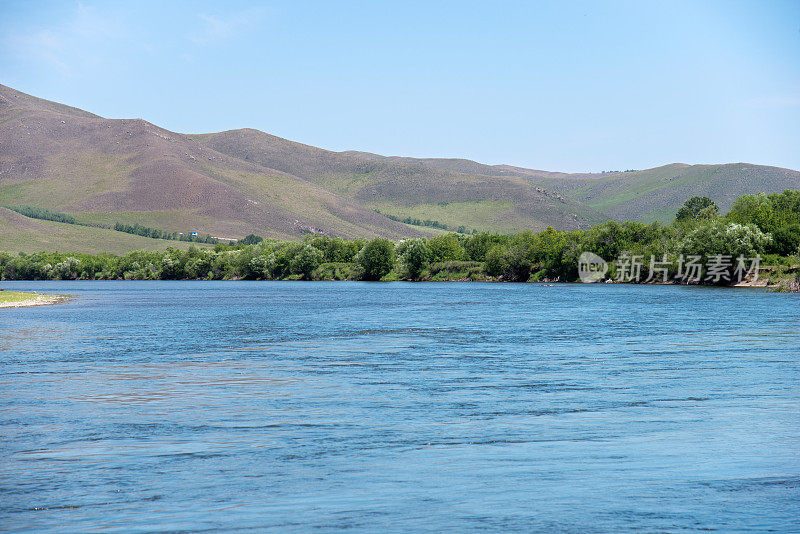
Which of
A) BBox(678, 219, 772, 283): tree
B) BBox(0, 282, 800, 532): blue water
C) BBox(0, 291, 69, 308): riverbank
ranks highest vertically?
BBox(678, 219, 772, 283): tree

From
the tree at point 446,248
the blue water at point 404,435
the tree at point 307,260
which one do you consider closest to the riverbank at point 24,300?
the blue water at point 404,435

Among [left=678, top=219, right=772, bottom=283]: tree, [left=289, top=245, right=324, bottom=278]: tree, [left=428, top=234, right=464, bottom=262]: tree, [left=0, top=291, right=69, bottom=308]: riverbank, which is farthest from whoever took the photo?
[left=289, top=245, right=324, bottom=278]: tree

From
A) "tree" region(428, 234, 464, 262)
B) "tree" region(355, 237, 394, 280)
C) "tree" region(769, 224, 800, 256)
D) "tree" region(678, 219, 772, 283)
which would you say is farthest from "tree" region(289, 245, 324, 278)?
"tree" region(769, 224, 800, 256)

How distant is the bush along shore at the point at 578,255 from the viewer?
112625mm

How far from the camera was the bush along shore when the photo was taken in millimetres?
112625

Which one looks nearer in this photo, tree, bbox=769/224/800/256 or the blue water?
the blue water

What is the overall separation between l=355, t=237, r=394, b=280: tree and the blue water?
4970 inches

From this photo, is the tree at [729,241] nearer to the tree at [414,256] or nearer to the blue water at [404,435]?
the tree at [414,256]

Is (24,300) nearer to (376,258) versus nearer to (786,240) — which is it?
(376,258)

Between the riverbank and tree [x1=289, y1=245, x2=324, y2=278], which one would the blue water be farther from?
tree [x1=289, y1=245, x2=324, y2=278]

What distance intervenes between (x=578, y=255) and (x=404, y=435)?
12998 centimetres

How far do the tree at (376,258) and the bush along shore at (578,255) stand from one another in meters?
0.22

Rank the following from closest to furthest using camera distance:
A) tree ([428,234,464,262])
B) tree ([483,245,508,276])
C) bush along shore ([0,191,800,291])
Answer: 1. bush along shore ([0,191,800,291])
2. tree ([483,245,508,276])
3. tree ([428,234,464,262])

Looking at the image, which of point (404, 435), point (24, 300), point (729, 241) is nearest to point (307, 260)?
point (24, 300)
